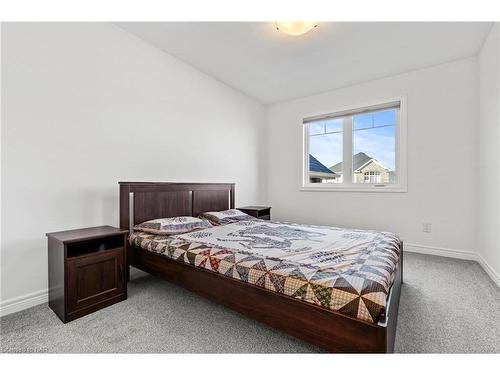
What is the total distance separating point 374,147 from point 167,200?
10.2ft

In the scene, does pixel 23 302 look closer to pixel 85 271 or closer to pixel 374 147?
pixel 85 271

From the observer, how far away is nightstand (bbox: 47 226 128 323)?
169 cm

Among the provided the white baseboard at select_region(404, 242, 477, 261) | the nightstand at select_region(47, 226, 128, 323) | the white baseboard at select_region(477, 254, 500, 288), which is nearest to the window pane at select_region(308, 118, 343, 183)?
the white baseboard at select_region(404, 242, 477, 261)

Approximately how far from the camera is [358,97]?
12.2 ft

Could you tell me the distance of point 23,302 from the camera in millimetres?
1845

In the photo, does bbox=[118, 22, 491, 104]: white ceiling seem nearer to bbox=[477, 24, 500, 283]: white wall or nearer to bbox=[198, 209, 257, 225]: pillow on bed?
bbox=[477, 24, 500, 283]: white wall

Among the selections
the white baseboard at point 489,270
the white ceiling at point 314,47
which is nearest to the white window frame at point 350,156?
the white ceiling at point 314,47

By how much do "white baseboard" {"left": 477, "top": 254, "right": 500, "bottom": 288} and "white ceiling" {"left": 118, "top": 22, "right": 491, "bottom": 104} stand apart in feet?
7.97

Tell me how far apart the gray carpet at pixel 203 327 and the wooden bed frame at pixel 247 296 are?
6.9 inches

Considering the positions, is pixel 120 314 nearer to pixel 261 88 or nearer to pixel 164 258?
pixel 164 258

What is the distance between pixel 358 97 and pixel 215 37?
2354mm

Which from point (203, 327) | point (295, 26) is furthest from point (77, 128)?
point (295, 26)
